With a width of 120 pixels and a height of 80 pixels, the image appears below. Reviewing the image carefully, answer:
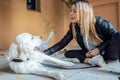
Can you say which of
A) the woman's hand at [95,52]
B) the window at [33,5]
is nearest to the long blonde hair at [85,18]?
the woman's hand at [95,52]

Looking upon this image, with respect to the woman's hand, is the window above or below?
above

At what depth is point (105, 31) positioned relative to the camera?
7.46ft

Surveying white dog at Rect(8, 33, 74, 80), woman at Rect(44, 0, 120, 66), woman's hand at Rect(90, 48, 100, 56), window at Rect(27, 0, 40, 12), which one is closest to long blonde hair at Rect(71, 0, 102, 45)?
woman at Rect(44, 0, 120, 66)

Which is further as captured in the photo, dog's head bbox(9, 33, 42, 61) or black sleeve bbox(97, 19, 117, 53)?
black sleeve bbox(97, 19, 117, 53)

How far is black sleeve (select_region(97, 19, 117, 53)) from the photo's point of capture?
2.23 metres

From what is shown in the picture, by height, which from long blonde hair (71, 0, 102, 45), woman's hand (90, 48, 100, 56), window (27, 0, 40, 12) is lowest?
woman's hand (90, 48, 100, 56)

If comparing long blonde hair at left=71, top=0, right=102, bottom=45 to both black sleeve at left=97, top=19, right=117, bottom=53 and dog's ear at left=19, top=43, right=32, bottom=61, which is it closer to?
black sleeve at left=97, top=19, right=117, bottom=53

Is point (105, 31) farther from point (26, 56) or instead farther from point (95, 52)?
point (26, 56)

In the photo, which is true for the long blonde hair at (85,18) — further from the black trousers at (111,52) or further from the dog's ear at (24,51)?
the dog's ear at (24,51)

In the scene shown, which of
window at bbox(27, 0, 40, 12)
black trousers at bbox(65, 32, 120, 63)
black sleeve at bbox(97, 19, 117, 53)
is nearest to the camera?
black trousers at bbox(65, 32, 120, 63)

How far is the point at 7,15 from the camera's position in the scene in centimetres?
479

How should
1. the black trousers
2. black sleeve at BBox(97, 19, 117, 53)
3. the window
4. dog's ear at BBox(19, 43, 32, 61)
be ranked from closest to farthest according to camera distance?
dog's ear at BBox(19, 43, 32, 61) → the black trousers → black sleeve at BBox(97, 19, 117, 53) → the window

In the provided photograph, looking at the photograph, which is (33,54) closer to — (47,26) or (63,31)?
(47,26)

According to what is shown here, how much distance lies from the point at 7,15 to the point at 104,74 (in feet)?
11.3
